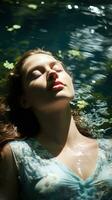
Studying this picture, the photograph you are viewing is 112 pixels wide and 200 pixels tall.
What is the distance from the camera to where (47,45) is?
611 centimetres

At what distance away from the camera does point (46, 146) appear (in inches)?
134

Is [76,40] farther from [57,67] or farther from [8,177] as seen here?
[8,177]

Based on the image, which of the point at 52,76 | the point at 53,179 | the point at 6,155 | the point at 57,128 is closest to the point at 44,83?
the point at 52,76

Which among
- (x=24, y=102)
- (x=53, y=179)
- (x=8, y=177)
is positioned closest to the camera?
(x=53, y=179)

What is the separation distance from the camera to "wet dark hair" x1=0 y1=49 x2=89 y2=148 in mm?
3596

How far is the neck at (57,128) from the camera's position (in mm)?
3469

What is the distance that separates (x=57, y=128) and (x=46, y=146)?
159mm

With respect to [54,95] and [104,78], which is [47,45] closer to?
[104,78]

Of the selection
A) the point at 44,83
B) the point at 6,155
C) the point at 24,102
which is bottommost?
the point at 6,155

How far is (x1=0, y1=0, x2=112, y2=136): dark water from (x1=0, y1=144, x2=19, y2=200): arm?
140 centimetres

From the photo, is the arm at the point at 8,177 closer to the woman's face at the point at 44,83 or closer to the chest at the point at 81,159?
the chest at the point at 81,159

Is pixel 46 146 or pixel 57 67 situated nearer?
pixel 46 146

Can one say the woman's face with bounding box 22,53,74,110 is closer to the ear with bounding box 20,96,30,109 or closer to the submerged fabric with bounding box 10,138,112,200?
the ear with bounding box 20,96,30,109

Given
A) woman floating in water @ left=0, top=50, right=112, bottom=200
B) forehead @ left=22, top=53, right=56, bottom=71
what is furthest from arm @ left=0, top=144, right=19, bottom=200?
forehead @ left=22, top=53, right=56, bottom=71
